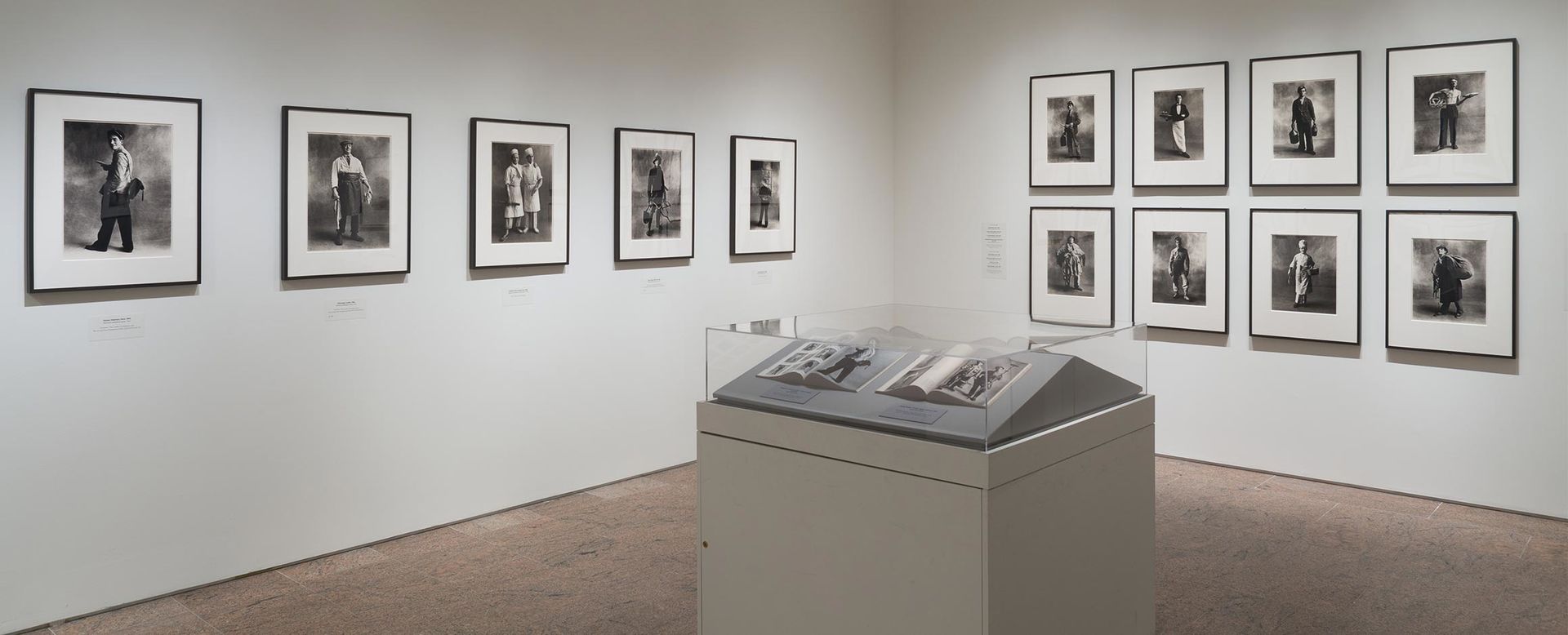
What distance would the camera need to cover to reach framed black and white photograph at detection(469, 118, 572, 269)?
22.0 ft

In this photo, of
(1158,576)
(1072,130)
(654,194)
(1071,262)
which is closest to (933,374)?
(1158,576)

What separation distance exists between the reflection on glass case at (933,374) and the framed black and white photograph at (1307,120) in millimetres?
4377

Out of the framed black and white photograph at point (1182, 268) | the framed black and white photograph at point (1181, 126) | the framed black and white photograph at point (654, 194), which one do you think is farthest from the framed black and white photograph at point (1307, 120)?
the framed black and white photograph at point (654, 194)

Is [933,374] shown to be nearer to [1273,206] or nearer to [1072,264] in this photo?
[1273,206]

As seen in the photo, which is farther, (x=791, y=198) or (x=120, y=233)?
(x=791, y=198)

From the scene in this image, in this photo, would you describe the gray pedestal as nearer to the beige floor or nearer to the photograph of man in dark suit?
the beige floor

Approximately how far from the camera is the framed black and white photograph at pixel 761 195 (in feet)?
27.8

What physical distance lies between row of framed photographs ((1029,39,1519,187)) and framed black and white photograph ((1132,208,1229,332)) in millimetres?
281

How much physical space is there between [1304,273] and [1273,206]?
0.54 m

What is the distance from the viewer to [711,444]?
3.91 metres

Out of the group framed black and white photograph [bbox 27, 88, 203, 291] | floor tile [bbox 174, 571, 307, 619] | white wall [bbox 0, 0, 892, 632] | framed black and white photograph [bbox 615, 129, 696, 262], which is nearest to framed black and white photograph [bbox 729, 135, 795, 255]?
white wall [bbox 0, 0, 892, 632]

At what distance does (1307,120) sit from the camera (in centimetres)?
758

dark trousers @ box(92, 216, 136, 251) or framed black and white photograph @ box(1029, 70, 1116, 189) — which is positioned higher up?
framed black and white photograph @ box(1029, 70, 1116, 189)

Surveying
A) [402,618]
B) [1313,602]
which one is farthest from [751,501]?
[1313,602]
